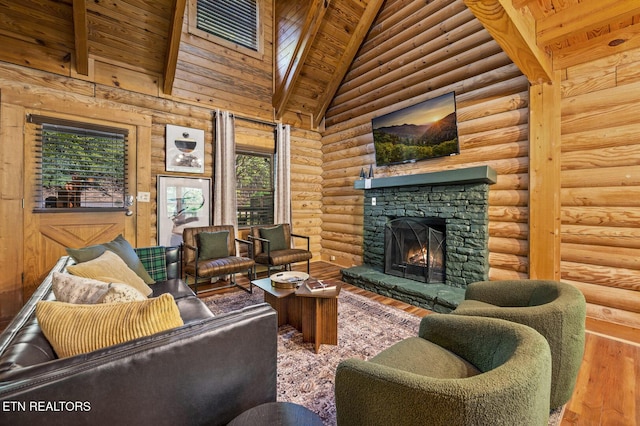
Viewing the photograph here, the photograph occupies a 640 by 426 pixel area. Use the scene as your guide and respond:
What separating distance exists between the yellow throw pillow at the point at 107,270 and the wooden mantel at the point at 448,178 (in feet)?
10.2

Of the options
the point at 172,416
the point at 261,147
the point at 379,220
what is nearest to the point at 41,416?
the point at 172,416

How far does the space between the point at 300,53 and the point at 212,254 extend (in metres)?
3.35

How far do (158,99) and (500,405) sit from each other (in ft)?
15.3

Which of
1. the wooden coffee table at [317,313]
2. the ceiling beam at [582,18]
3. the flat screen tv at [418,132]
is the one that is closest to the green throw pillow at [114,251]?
the wooden coffee table at [317,313]

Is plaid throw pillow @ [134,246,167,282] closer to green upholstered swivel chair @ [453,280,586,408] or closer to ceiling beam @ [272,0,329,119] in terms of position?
A: green upholstered swivel chair @ [453,280,586,408]

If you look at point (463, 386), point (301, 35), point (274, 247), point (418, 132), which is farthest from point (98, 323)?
point (301, 35)

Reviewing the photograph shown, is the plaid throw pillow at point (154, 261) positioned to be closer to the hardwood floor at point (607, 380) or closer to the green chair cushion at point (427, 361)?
the green chair cushion at point (427, 361)

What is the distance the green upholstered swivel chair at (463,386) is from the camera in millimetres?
729

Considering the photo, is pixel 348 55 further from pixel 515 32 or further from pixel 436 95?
pixel 515 32

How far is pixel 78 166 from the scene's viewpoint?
3242mm

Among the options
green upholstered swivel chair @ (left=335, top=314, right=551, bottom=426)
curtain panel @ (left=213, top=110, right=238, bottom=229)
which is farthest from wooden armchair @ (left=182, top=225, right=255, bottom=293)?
green upholstered swivel chair @ (left=335, top=314, right=551, bottom=426)

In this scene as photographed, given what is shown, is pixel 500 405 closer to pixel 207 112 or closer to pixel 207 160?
pixel 207 160

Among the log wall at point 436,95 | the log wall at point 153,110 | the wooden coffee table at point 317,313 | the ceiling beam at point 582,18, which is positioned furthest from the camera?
the log wall at point 436,95

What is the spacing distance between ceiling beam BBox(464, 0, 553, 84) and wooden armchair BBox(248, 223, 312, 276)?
3.25 metres
